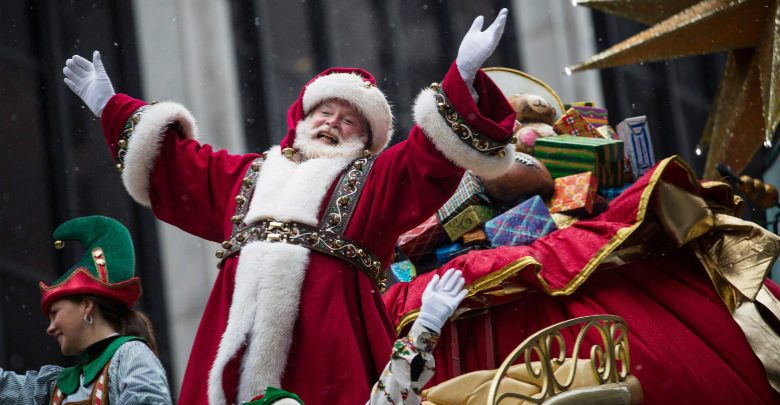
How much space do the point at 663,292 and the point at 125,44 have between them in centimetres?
409

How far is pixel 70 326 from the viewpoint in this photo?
155 inches

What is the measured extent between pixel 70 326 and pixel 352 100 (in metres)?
1.21

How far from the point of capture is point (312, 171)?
11.7 feet

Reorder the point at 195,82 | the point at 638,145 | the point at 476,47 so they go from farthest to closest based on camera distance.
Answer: the point at 195,82
the point at 638,145
the point at 476,47

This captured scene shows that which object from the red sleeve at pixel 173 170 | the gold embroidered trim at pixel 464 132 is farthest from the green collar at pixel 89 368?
the gold embroidered trim at pixel 464 132

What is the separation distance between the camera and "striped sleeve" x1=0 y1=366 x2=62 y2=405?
157 inches

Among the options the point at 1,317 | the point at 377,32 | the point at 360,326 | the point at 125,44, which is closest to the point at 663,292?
the point at 360,326

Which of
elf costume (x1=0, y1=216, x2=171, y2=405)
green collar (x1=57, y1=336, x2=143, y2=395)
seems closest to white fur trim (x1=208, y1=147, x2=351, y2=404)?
elf costume (x1=0, y1=216, x2=171, y2=405)

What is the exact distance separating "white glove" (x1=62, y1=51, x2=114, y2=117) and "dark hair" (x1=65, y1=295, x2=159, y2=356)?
0.66m

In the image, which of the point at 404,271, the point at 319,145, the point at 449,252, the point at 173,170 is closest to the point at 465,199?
the point at 449,252

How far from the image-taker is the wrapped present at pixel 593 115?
16.2ft

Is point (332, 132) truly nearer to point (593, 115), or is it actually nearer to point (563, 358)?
point (563, 358)

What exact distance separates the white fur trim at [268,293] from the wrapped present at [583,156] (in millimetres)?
1226

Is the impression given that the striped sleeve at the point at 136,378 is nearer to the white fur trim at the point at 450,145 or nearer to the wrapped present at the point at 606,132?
the white fur trim at the point at 450,145
